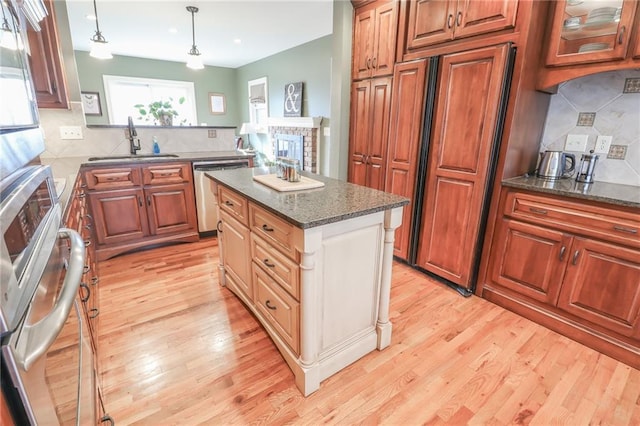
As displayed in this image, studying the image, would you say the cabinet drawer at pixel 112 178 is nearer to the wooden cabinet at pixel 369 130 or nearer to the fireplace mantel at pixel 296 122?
the wooden cabinet at pixel 369 130

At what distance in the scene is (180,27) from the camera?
14.6ft

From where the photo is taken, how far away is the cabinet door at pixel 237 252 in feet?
6.25

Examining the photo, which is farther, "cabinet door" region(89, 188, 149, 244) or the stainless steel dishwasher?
the stainless steel dishwasher

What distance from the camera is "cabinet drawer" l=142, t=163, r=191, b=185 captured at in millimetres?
2932

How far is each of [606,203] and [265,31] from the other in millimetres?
4629


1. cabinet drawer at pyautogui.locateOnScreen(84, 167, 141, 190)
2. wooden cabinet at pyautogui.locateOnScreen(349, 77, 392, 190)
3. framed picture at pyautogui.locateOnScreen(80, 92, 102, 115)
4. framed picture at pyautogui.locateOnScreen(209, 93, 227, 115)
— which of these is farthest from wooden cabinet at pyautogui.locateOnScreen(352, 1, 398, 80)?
framed picture at pyautogui.locateOnScreen(80, 92, 102, 115)

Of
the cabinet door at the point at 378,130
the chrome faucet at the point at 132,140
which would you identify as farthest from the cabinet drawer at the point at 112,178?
the cabinet door at the point at 378,130

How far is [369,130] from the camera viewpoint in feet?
9.59

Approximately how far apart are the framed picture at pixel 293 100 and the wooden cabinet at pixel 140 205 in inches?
117

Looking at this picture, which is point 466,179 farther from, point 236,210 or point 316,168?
point 316,168

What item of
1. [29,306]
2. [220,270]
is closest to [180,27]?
[220,270]

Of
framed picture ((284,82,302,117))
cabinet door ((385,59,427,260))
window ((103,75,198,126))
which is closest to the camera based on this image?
cabinet door ((385,59,427,260))

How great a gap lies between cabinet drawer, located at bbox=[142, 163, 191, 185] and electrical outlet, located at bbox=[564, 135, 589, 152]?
3.20 meters

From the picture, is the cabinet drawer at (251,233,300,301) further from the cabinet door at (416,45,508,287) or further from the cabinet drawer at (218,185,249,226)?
the cabinet door at (416,45,508,287)
